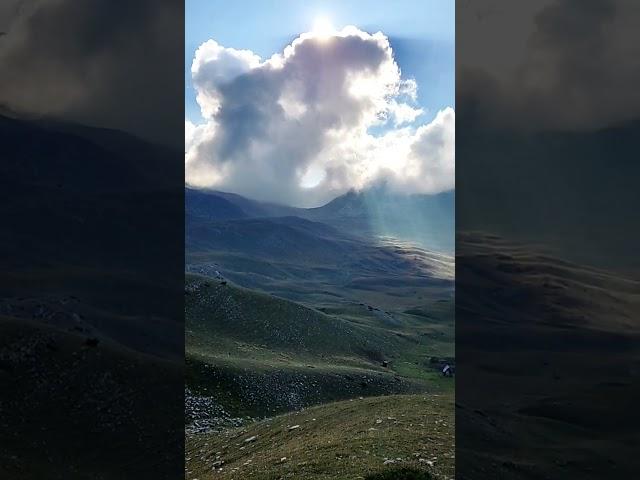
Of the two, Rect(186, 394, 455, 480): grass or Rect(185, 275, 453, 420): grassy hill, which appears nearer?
Rect(186, 394, 455, 480): grass

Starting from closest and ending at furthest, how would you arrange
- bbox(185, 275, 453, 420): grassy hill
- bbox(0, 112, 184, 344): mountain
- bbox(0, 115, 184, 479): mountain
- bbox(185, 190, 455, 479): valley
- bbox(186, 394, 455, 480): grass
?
bbox(0, 115, 184, 479): mountain < bbox(0, 112, 184, 344): mountain < bbox(186, 394, 455, 480): grass < bbox(185, 190, 455, 479): valley < bbox(185, 275, 453, 420): grassy hill

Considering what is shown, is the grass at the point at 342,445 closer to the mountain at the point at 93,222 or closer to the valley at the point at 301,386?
the valley at the point at 301,386

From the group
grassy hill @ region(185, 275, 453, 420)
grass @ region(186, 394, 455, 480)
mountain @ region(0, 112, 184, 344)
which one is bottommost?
grassy hill @ region(185, 275, 453, 420)

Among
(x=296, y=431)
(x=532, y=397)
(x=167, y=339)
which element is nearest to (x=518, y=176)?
(x=532, y=397)

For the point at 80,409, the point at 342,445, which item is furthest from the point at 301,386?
the point at 80,409

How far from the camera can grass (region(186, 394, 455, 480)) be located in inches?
543

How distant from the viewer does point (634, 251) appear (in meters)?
5.83

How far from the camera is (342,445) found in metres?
16.4

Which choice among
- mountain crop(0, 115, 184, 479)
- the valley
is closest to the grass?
the valley

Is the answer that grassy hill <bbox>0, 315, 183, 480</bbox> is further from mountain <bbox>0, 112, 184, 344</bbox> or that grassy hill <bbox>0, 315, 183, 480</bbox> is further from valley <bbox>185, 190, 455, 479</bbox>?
valley <bbox>185, 190, 455, 479</bbox>

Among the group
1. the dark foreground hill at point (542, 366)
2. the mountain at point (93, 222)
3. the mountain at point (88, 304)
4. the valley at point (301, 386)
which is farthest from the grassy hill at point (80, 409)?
the valley at point (301, 386)

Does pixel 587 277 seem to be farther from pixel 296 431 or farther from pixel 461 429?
pixel 296 431

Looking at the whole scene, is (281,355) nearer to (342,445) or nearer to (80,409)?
(342,445)

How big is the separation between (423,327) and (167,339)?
96250 millimetres
